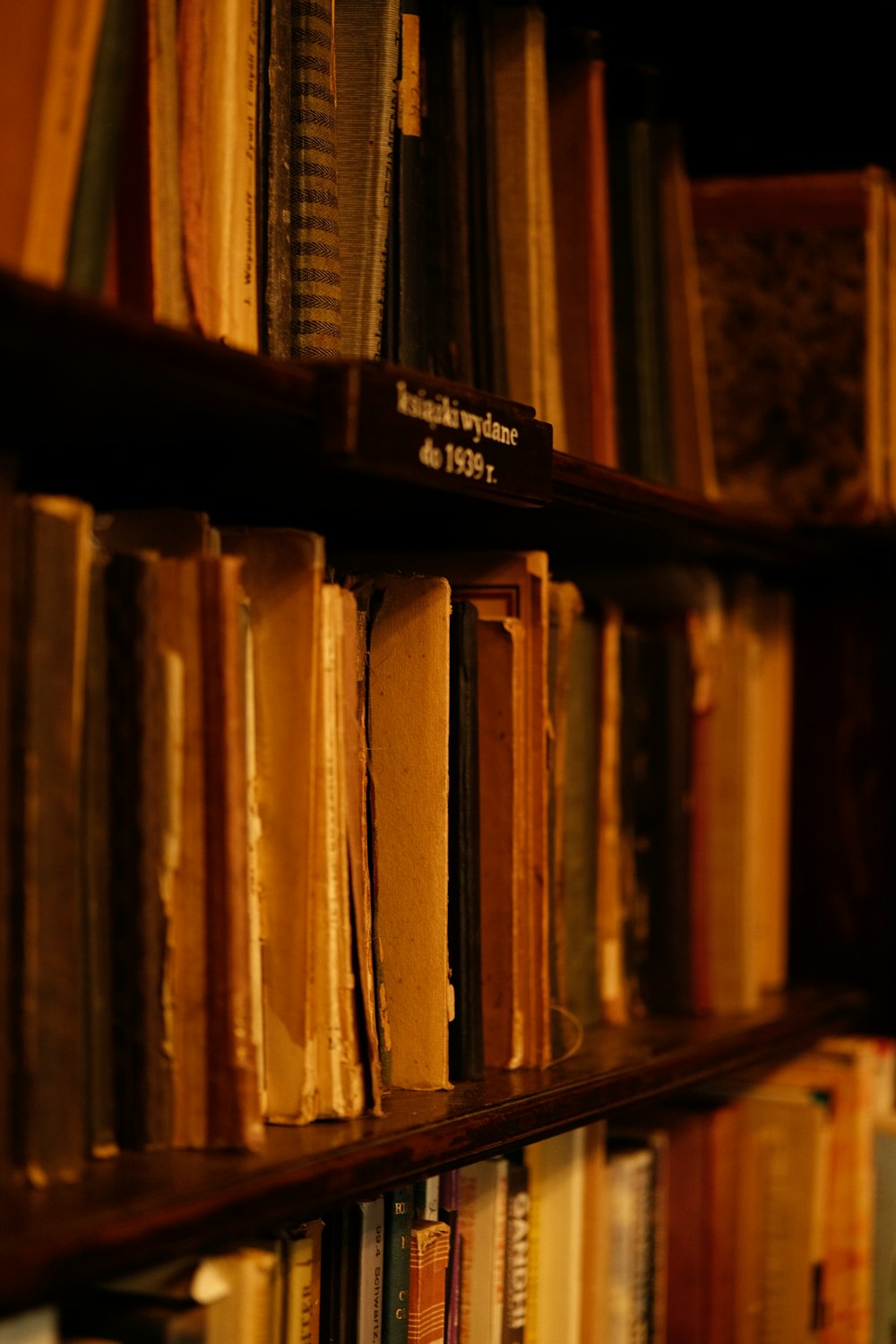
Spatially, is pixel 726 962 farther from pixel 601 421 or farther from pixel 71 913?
pixel 71 913

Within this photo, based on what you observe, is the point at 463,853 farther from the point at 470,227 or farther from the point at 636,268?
the point at 636,268

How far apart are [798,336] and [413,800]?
78cm

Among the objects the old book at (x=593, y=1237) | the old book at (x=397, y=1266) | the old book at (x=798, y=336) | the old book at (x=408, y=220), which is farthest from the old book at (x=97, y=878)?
the old book at (x=798, y=336)

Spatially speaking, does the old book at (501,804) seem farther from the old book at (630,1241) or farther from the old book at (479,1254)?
the old book at (630,1241)

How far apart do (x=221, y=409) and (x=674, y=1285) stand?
949 mm

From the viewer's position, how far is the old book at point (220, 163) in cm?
80

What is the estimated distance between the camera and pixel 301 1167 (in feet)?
2.35

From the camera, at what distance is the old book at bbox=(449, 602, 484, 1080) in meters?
0.95

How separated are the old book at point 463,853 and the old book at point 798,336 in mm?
626

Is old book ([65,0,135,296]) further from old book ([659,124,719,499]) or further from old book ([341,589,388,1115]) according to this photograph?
old book ([659,124,719,499])

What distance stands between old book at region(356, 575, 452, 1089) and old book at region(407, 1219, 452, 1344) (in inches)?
3.6

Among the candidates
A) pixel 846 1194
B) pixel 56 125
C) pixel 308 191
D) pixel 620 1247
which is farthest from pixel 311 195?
pixel 846 1194

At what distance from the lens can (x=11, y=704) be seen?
651 millimetres

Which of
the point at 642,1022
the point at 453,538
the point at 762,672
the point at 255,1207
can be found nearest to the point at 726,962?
the point at 642,1022
